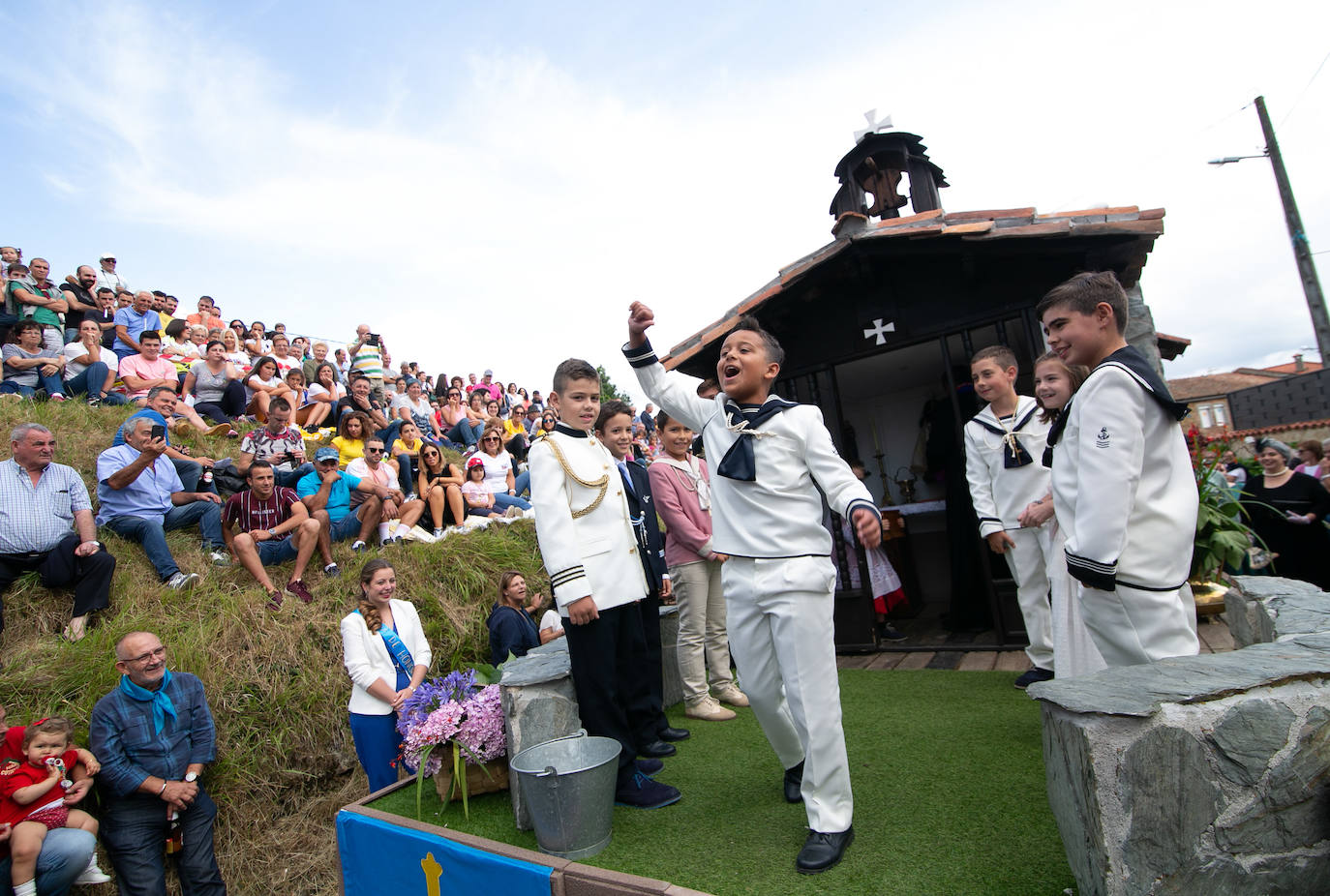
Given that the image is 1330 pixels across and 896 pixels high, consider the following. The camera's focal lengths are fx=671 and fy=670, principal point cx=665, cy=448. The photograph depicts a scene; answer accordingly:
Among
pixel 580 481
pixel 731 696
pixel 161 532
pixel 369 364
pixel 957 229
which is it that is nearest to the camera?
pixel 580 481

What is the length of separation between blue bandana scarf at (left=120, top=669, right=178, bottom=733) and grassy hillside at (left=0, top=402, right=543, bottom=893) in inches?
26.7

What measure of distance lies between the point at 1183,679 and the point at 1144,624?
0.47 m

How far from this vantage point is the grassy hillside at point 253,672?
189 inches

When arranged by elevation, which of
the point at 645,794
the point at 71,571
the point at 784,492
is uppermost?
the point at 71,571

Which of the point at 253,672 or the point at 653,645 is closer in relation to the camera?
the point at 653,645

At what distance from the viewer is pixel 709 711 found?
185 inches

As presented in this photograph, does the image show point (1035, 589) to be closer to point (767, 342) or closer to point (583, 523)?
point (767, 342)

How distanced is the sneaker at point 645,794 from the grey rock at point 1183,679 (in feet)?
6.37

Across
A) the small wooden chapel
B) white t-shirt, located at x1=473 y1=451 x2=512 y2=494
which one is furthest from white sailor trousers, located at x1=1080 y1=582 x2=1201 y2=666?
white t-shirt, located at x1=473 y1=451 x2=512 y2=494

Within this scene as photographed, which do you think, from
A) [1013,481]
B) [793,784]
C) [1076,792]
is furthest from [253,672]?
[1013,481]

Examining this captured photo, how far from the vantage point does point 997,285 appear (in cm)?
564

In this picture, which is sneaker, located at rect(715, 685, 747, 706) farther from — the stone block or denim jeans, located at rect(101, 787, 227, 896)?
denim jeans, located at rect(101, 787, 227, 896)

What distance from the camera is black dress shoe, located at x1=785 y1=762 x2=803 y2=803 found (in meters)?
3.10

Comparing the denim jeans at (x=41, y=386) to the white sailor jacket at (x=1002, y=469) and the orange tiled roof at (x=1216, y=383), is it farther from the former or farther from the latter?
the orange tiled roof at (x=1216, y=383)
